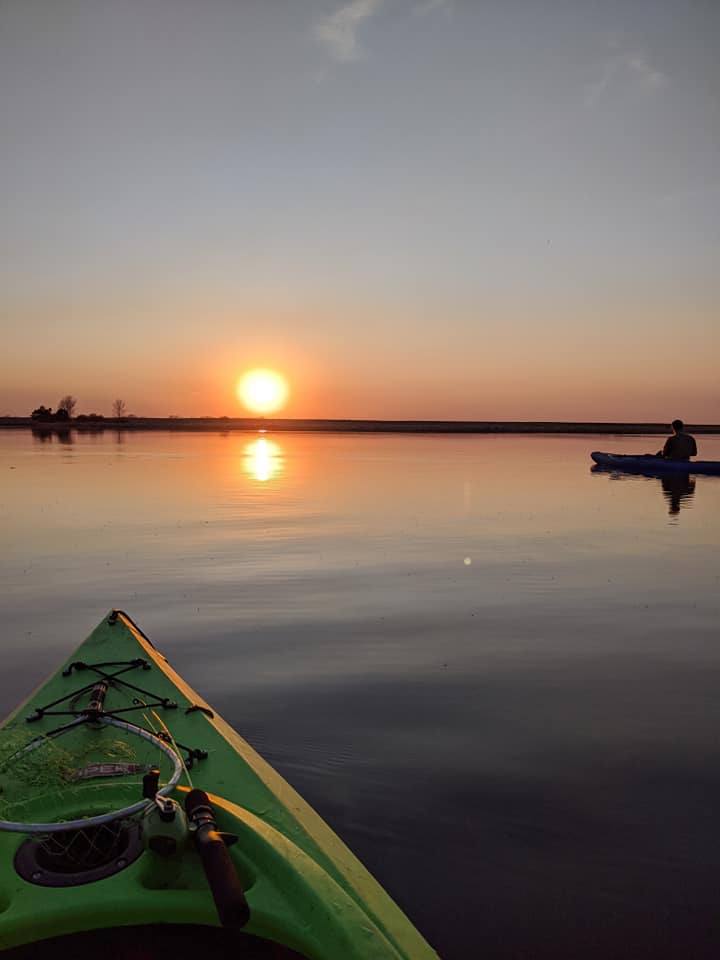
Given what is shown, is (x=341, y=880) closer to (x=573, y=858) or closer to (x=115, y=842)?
(x=115, y=842)

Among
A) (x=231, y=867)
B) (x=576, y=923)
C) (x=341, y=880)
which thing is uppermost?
(x=231, y=867)

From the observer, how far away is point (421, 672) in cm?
760

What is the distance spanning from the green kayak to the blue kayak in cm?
3106

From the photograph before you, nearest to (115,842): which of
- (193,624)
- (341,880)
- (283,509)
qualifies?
(341,880)

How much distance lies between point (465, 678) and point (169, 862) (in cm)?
475

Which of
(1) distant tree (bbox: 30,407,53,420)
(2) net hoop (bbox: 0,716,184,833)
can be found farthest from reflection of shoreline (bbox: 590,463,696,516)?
(1) distant tree (bbox: 30,407,53,420)

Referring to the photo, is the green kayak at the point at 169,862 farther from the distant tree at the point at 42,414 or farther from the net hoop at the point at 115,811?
the distant tree at the point at 42,414

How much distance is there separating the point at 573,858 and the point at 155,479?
26124 mm

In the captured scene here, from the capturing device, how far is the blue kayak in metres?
31.2

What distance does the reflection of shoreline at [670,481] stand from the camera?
2275cm

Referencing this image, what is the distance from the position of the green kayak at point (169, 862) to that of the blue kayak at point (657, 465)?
102 ft

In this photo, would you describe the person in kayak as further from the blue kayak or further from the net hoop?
the net hoop

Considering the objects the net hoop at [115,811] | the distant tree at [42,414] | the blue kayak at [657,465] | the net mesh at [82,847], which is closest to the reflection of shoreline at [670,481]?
the blue kayak at [657,465]

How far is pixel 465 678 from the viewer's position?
7.42m
